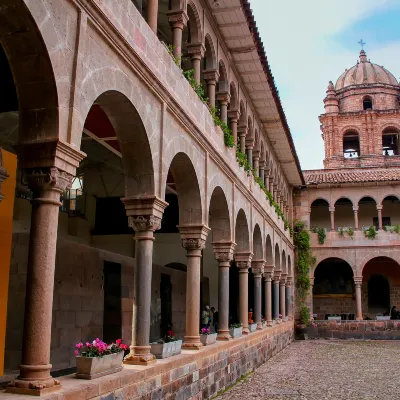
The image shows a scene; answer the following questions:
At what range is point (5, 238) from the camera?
7844 millimetres

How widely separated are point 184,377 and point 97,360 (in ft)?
10.1

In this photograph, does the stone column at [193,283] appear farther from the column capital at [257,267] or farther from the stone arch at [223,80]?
the column capital at [257,267]

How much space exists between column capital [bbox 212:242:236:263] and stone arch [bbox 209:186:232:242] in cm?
11

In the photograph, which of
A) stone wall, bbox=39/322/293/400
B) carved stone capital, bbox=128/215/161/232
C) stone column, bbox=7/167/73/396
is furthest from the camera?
carved stone capital, bbox=128/215/161/232

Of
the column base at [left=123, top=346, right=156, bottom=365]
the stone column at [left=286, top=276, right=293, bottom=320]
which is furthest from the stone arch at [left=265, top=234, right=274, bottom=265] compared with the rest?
the column base at [left=123, top=346, right=156, bottom=365]

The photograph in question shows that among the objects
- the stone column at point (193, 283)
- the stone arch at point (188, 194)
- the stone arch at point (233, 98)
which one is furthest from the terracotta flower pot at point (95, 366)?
the stone arch at point (233, 98)

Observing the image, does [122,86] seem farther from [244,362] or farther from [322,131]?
[322,131]

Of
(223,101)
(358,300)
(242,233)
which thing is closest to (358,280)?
(358,300)

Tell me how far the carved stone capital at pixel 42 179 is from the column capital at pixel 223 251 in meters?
7.97

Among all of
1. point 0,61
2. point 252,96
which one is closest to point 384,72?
point 252,96

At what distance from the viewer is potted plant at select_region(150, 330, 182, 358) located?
8.89 m

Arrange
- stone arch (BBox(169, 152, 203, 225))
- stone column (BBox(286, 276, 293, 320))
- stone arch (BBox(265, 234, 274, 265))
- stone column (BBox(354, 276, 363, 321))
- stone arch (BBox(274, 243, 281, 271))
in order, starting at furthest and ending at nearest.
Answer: stone column (BBox(354, 276, 363, 321)), stone column (BBox(286, 276, 293, 320)), stone arch (BBox(274, 243, 281, 271)), stone arch (BBox(265, 234, 274, 265)), stone arch (BBox(169, 152, 203, 225))

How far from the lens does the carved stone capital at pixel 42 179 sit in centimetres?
575

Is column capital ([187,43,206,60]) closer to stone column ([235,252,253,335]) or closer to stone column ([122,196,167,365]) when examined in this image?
stone column ([122,196,167,365])
